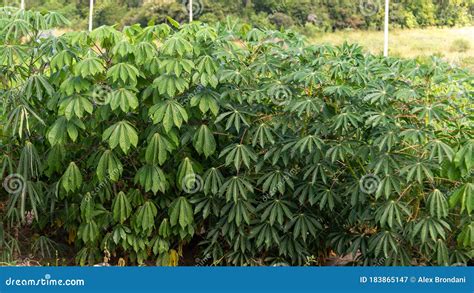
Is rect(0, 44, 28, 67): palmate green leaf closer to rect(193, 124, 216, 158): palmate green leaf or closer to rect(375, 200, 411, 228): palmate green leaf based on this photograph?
rect(193, 124, 216, 158): palmate green leaf

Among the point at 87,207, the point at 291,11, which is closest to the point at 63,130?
the point at 87,207

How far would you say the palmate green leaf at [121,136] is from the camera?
4727mm

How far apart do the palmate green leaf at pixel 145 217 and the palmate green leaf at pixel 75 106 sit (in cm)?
80

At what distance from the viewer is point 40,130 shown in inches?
204

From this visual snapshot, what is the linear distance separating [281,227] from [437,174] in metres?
1.14

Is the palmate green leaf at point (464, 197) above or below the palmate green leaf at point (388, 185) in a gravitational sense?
below

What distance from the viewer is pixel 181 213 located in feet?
16.4

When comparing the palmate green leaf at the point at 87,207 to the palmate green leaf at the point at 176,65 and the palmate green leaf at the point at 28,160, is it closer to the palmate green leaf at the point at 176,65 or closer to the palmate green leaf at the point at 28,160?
the palmate green leaf at the point at 28,160

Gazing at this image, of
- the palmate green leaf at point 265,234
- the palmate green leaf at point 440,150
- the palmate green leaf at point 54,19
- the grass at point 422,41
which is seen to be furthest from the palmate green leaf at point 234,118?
the grass at point 422,41

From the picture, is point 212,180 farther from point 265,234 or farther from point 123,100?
point 123,100

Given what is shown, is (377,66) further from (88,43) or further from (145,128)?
(88,43)

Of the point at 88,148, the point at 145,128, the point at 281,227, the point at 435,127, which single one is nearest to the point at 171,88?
→ the point at 145,128

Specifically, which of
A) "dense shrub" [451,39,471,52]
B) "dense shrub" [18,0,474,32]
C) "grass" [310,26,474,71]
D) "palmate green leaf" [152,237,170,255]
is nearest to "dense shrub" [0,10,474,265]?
"palmate green leaf" [152,237,170,255]

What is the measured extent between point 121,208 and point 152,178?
34 cm
